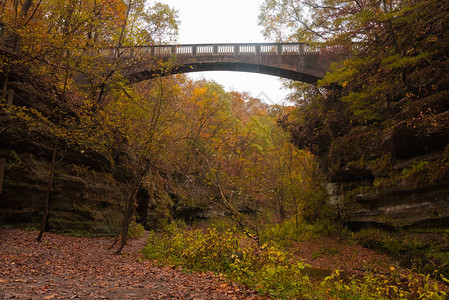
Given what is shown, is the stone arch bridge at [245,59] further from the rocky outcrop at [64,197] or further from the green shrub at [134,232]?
the green shrub at [134,232]

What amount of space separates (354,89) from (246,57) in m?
6.69

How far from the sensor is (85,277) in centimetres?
650

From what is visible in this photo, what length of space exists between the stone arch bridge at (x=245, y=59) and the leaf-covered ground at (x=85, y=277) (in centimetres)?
1050

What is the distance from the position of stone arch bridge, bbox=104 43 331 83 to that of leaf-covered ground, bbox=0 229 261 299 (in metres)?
10.5

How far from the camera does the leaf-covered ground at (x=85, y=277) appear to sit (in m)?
5.08

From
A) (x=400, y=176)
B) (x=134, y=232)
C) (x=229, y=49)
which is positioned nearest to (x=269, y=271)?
(x=400, y=176)

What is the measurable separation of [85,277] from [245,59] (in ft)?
48.6

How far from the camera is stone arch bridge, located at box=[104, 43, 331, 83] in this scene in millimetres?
17114

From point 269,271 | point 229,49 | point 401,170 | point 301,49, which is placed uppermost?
point 229,49

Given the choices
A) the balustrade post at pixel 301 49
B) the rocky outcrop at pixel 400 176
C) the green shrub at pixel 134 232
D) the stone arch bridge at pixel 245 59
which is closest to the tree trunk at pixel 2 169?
the green shrub at pixel 134 232

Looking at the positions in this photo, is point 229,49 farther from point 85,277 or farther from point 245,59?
point 85,277

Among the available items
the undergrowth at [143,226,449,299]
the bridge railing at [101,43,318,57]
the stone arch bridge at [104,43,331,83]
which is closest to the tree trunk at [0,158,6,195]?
the undergrowth at [143,226,449,299]

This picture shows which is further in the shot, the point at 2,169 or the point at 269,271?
the point at 2,169

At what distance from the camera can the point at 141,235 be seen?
15.3 meters
